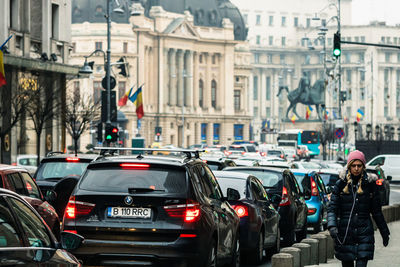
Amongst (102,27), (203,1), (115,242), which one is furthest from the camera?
(203,1)

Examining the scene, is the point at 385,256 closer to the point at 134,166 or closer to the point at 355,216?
the point at 355,216

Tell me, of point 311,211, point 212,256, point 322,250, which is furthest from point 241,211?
point 311,211

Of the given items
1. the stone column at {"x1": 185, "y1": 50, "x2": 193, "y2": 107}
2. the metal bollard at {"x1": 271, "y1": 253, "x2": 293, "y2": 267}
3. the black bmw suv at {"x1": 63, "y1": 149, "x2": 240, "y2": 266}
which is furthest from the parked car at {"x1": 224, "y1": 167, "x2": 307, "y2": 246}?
the stone column at {"x1": 185, "y1": 50, "x2": 193, "y2": 107}

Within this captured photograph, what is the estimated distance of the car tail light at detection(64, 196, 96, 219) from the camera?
11.2m

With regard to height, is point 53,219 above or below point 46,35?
below

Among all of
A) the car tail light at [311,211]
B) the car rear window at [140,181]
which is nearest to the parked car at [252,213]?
the car rear window at [140,181]

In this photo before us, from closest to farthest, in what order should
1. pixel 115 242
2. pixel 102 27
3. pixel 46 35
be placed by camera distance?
pixel 115 242
pixel 46 35
pixel 102 27

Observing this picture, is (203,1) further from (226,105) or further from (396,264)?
(396,264)

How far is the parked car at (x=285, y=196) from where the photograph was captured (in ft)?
60.8

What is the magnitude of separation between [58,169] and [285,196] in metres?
4.06

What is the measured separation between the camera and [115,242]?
11.0 meters

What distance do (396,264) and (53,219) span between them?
4.77 metres

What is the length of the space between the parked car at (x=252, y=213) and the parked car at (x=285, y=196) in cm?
169

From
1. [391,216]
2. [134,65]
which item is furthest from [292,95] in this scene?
[391,216]
